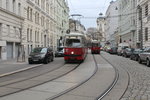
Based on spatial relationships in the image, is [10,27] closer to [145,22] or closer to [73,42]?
[73,42]

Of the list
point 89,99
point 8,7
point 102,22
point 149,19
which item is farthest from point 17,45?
point 102,22

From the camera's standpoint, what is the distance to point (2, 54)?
92.5 feet

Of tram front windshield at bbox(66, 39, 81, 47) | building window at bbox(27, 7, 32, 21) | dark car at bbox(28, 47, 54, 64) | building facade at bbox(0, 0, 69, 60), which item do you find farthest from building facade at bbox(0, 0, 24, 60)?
tram front windshield at bbox(66, 39, 81, 47)

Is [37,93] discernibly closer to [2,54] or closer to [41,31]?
[2,54]

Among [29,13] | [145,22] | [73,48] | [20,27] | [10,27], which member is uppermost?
[29,13]

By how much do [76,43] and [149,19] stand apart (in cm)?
1877

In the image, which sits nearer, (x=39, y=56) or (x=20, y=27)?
(x=39, y=56)

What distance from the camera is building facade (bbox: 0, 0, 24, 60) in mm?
28359

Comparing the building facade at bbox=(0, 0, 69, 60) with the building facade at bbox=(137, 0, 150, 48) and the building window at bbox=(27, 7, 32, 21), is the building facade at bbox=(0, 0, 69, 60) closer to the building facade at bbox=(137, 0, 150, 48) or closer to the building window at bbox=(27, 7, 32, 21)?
the building window at bbox=(27, 7, 32, 21)

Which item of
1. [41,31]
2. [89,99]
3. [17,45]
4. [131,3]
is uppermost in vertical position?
[131,3]

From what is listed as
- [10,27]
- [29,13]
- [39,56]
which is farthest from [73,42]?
[29,13]

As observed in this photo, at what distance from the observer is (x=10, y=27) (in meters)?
31.1

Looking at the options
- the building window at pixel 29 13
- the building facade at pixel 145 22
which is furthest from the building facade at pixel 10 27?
the building facade at pixel 145 22

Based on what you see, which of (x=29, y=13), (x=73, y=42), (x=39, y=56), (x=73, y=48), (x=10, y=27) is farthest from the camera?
(x=29, y=13)
